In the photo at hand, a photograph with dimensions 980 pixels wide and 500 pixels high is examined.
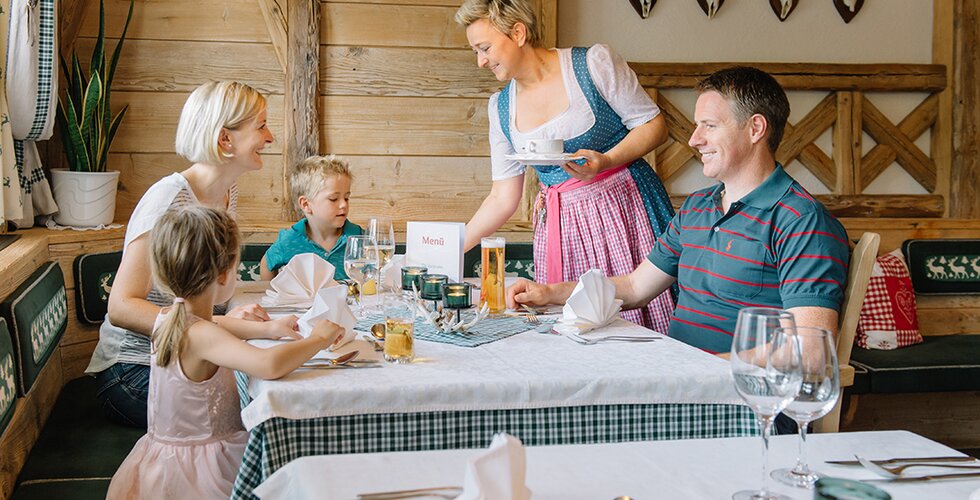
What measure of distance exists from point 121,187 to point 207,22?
733 millimetres

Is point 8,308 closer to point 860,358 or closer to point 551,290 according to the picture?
point 551,290

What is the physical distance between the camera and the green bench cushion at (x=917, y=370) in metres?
3.49

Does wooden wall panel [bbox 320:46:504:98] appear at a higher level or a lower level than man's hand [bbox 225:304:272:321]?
higher

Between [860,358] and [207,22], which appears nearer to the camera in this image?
[860,358]

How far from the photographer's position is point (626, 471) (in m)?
1.19

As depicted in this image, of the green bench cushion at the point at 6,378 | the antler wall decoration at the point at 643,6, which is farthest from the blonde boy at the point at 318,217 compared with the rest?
the antler wall decoration at the point at 643,6

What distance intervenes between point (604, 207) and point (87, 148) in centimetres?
188

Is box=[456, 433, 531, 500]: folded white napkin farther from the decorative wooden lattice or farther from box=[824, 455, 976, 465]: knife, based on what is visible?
the decorative wooden lattice

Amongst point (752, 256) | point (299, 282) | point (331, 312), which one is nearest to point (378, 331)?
point (331, 312)

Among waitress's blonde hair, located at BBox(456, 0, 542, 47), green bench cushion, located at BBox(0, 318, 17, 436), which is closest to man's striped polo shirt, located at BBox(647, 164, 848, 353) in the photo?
waitress's blonde hair, located at BBox(456, 0, 542, 47)

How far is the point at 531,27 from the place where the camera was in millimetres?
2943

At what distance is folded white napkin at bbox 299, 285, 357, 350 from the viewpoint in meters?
1.82

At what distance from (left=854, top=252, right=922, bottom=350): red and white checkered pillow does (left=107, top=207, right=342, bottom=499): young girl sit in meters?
2.57

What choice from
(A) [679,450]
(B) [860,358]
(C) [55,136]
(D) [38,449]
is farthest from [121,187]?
(A) [679,450]
